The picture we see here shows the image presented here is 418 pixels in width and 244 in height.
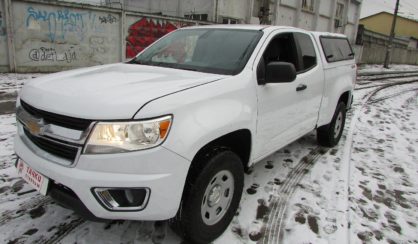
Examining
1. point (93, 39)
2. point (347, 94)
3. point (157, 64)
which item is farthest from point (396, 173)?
point (93, 39)

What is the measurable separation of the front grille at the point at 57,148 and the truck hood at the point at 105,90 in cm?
21

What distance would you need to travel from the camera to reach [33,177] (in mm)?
2352

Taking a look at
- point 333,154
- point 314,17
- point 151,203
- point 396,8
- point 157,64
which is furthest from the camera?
point 396,8

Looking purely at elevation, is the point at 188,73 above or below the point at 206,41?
below

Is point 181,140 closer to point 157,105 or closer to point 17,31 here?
point 157,105

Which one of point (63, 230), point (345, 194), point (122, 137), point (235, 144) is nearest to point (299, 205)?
point (345, 194)

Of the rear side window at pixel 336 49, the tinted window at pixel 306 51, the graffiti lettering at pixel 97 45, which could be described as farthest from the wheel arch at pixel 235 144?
the graffiti lettering at pixel 97 45

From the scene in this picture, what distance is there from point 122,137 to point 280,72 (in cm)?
157

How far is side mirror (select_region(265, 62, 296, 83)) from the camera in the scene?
9.59 feet

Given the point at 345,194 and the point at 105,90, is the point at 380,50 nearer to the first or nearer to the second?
the point at 345,194

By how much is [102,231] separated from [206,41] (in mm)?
2113

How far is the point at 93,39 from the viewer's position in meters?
13.0

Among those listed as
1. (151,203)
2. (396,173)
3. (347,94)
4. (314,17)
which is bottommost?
(396,173)

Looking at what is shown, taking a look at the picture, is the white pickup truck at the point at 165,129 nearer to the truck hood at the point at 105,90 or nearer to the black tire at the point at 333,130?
the truck hood at the point at 105,90
